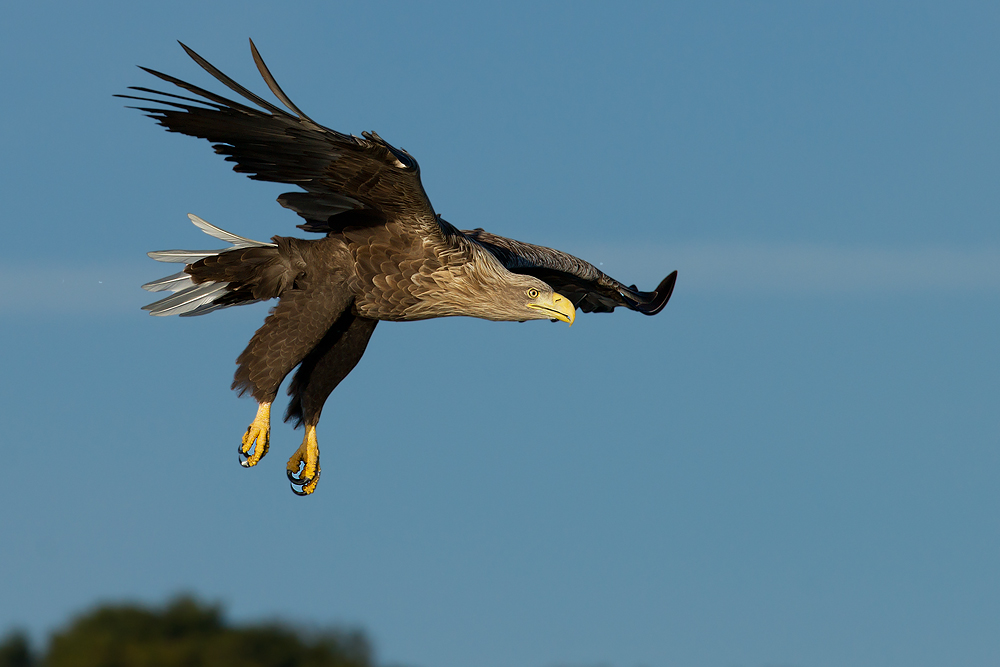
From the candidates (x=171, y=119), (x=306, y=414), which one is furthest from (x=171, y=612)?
(x=171, y=119)

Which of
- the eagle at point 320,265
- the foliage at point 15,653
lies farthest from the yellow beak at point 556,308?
the foliage at point 15,653

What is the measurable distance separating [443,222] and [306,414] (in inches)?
72.0

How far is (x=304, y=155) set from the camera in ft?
25.3

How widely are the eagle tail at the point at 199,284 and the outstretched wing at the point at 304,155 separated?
2.56 ft

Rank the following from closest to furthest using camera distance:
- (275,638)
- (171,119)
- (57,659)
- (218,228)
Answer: (171,119), (218,228), (275,638), (57,659)

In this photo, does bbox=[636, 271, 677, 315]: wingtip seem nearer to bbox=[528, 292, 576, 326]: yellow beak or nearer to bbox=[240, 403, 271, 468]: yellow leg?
bbox=[528, 292, 576, 326]: yellow beak

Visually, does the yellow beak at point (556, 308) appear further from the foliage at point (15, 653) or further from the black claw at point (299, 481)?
the foliage at point (15, 653)

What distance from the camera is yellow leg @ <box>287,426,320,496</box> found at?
9133 millimetres

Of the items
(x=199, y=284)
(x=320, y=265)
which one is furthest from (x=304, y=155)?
(x=199, y=284)

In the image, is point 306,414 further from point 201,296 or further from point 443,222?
point 443,222

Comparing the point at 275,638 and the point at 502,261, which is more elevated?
the point at 502,261

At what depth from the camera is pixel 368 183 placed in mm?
7840

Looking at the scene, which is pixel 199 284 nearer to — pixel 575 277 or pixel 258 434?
pixel 258 434

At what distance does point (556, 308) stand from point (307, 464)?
2.30 meters
